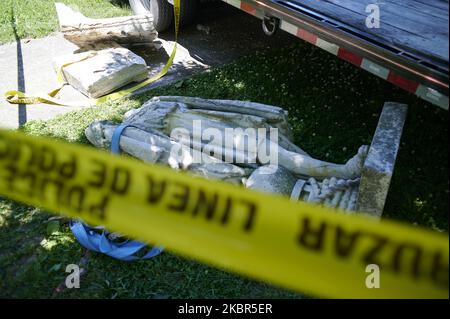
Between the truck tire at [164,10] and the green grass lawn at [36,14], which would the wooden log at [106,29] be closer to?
the truck tire at [164,10]

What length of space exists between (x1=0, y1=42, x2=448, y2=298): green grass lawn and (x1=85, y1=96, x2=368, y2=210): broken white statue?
59 centimetres

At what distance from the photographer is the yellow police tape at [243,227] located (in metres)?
1.60

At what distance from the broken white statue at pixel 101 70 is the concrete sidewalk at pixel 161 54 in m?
0.20

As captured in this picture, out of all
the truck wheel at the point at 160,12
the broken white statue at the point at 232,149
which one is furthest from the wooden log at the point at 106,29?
the broken white statue at the point at 232,149

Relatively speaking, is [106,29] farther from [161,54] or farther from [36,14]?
[36,14]

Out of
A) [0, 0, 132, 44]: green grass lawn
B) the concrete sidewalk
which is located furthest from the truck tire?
[0, 0, 132, 44]: green grass lawn

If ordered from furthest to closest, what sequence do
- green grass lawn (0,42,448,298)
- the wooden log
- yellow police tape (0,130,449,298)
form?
1. the wooden log
2. green grass lawn (0,42,448,298)
3. yellow police tape (0,130,449,298)

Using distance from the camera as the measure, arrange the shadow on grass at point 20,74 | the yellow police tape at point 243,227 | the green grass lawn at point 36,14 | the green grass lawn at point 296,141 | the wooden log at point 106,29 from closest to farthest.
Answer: the yellow police tape at point 243,227 → the green grass lawn at point 296,141 → the shadow on grass at point 20,74 → the wooden log at point 106,29 → the green grass lawn at point 36,14

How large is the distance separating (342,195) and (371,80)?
2395mm

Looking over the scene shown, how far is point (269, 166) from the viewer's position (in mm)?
3455

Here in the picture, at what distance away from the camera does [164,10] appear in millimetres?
6652

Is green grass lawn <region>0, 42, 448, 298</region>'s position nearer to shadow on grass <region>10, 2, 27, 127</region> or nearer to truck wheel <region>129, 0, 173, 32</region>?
shadow on grass <region>10, 2, 27, 127</region>

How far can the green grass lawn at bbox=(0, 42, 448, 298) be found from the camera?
10.3 ft
